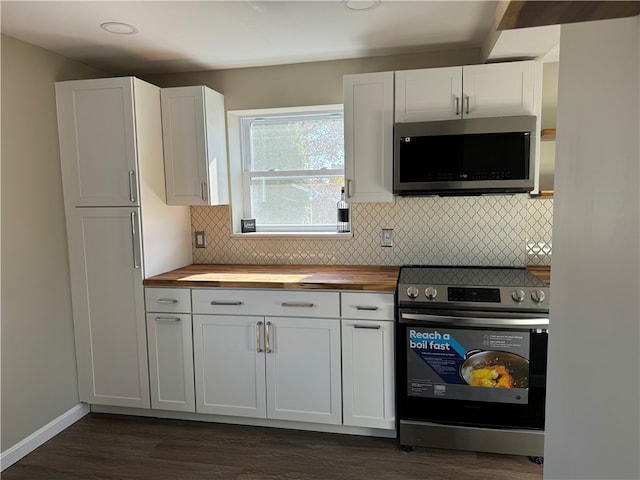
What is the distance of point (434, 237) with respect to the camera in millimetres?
2922

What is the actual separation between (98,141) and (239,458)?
207 centimetres

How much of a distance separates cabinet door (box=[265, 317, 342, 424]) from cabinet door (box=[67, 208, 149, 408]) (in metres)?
0.87

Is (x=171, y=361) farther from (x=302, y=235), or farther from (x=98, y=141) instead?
(x=98, y=141)

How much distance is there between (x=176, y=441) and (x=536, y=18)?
278cm

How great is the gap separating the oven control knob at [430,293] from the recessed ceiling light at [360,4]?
1.49m

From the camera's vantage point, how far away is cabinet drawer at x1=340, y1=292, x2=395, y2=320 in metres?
2.43

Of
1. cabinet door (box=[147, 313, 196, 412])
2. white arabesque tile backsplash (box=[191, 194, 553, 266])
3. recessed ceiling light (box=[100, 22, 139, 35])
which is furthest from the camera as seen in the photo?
white arabesque tile backsplash (box=[191, 194, 553, 266])

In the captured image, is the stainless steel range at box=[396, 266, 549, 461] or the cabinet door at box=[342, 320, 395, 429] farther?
the cabinet door at box=[342, 320, 395, 429]

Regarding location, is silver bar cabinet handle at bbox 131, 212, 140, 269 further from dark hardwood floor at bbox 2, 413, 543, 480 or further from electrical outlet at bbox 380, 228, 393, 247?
electrical outlet at bbox 380, 228, 393, 247

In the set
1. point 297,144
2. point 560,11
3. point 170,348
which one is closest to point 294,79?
point 297,144

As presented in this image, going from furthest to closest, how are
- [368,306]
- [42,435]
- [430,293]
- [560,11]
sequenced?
[42,435] < [368,306] < [430,293] < [560,11]

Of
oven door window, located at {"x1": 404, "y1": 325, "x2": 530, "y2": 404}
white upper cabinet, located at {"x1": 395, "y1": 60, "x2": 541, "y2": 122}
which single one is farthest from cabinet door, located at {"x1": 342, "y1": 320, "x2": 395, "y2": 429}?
white upper cabinet, located at {"x1": 395, "y1": 60, "x2": 541, "y2": 122}

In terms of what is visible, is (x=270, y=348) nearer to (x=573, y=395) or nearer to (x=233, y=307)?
(x=233, y=307)

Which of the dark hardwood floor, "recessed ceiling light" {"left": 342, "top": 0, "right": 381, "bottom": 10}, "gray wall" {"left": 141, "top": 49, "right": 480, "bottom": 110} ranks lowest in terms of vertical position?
the dark hardwood floor
